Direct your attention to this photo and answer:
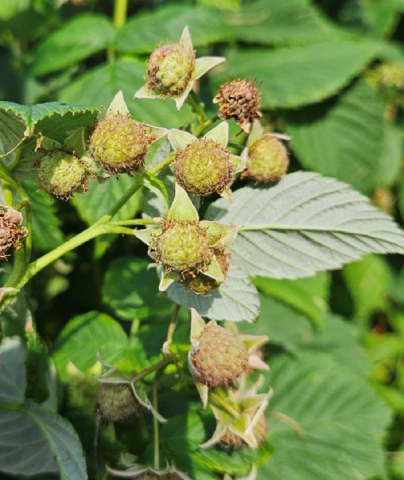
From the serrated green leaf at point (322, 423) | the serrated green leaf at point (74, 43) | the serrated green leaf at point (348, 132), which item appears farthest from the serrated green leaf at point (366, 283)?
the serrated green leaf at point (74, 43)

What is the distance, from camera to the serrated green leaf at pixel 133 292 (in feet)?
4.17

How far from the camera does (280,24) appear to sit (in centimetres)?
190

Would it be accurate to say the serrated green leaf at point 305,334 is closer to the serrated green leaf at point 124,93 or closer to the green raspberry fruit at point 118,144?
the serrated green leaf at point 124,93

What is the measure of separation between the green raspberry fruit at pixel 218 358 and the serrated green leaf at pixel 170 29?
2.64 feet

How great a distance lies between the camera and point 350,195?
1031 mm

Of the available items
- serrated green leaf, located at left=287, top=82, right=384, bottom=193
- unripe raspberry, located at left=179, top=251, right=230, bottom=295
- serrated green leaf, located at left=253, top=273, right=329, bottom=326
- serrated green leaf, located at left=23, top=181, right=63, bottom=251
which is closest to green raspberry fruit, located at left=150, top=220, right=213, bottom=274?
unripe raspberry, located at left=179, top=251, right=230, bottom=295

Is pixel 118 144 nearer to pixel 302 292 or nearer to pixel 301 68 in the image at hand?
pixel 302 292

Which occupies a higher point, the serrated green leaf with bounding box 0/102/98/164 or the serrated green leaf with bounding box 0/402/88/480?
the serrated green leaf with bounding box 0/102/98/164

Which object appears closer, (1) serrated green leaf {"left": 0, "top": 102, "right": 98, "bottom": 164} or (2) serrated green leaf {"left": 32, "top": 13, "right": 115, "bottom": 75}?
(1) serrated green leaf {"left": 0, "top": 102, "right": 98, "bottom": 164}

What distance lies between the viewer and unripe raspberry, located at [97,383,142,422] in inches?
36.4

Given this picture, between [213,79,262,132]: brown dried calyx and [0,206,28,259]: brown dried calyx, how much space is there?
0.33 metres

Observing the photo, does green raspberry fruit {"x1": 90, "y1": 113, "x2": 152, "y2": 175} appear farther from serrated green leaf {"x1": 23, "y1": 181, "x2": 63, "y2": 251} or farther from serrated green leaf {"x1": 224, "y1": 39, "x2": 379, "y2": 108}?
serrated green leaf {"x1": 224, "y1": 39, "x2": 379, "y2": 108}

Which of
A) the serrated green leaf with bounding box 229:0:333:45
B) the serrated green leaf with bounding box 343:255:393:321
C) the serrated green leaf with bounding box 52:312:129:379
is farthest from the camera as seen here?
the serrated green leaf with bounding box 343:255:393:321

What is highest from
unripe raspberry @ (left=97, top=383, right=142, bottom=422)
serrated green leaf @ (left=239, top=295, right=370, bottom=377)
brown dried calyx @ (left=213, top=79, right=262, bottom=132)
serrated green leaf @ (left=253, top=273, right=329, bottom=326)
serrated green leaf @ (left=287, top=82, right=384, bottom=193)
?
brown dried calyx @ (left=213, top=79, right=262, bottom=132)
